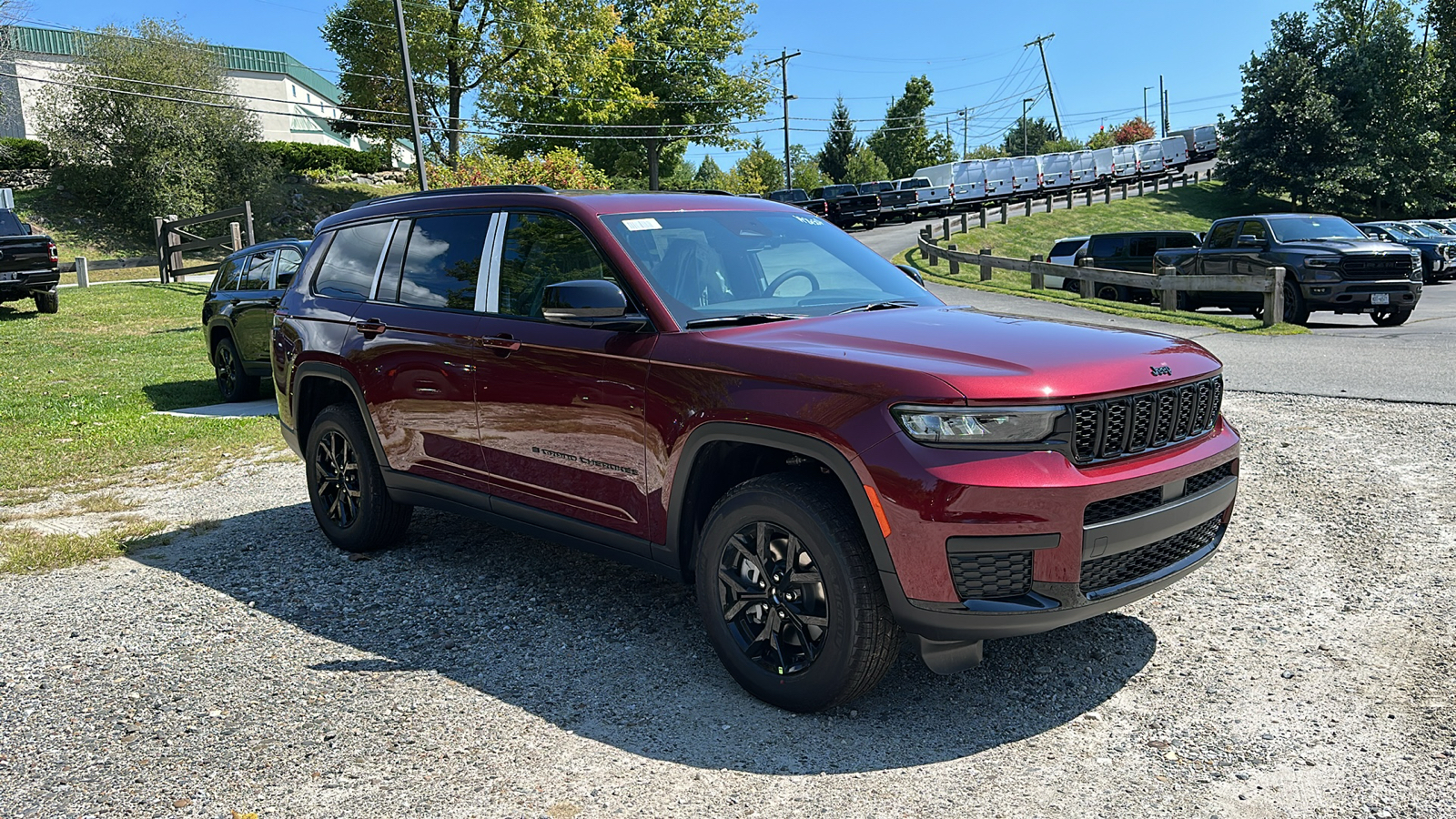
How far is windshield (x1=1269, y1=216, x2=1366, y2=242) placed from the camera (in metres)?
16.9

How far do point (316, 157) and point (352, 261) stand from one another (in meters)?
47.1

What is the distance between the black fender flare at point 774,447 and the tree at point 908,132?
7681 cm

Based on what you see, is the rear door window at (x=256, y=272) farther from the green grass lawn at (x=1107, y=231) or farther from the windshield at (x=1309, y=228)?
the windshield at (x=1309, y=228)

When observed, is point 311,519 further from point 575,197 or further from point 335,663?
point 575,197

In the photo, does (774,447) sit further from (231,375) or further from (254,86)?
(254,86)

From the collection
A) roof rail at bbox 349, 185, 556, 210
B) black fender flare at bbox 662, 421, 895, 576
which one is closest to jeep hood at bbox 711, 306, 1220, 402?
black fender flare at bbox 662, 421, 895, 576

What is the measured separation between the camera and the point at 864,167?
3022 inches

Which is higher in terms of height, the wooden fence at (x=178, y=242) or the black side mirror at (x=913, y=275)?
the wooden fence at (x=178, y=242)

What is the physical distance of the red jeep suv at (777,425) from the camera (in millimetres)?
3371

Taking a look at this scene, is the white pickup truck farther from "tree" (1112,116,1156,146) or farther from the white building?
"tree" (1112,116,1156,146)

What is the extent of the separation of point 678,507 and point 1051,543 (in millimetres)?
1375

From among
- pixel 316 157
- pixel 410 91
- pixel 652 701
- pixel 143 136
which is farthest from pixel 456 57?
pixel 652 701

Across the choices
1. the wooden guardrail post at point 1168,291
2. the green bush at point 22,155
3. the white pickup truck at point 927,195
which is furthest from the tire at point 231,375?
the white pickup truck at point 927,195

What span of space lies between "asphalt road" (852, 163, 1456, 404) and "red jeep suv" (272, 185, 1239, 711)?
2.40 metres
